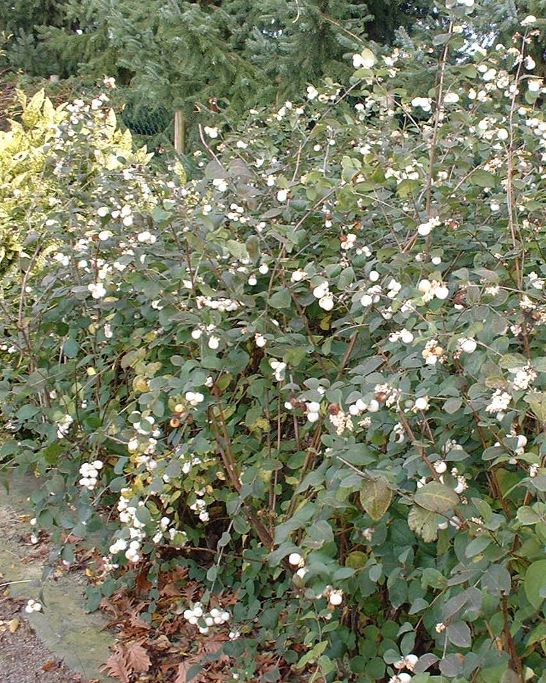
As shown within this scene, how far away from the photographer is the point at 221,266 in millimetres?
1906

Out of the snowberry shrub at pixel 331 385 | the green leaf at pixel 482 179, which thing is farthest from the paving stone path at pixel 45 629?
the green leaf at pixel 482 179

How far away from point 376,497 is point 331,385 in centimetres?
47

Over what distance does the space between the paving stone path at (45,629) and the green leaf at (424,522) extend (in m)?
1.21

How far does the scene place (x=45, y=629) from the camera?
7.05 feet

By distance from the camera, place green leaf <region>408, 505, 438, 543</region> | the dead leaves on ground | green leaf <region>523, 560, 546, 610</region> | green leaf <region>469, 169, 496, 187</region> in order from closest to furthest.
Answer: green leaf <region>523, 560, 546, 610</region>, green leaf <region>408, 505, 438, 543</region>, green leaf <region>469, 169, 496, 187</region>, the dead leaves on ground

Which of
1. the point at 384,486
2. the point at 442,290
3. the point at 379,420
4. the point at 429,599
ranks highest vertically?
the point at 442,290

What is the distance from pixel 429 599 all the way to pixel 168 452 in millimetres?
750

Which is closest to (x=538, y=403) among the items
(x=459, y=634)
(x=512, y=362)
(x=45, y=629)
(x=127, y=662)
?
(x=512, y=362)

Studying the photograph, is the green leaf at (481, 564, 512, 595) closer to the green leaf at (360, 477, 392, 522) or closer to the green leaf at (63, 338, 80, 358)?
the green leaf at (360, 477, 392, 522)

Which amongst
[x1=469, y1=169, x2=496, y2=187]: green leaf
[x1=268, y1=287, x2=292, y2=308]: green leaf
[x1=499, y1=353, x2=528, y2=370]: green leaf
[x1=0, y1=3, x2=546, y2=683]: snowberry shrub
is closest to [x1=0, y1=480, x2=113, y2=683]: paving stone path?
[x1=0, y1=3, x2=546, y2=683]: snowberry shrub

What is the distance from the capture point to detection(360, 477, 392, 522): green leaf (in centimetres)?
122

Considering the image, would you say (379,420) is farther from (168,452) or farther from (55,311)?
(55,311)

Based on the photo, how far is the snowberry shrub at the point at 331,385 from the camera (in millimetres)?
1298

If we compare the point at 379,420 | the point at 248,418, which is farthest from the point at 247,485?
the point at 379,420
